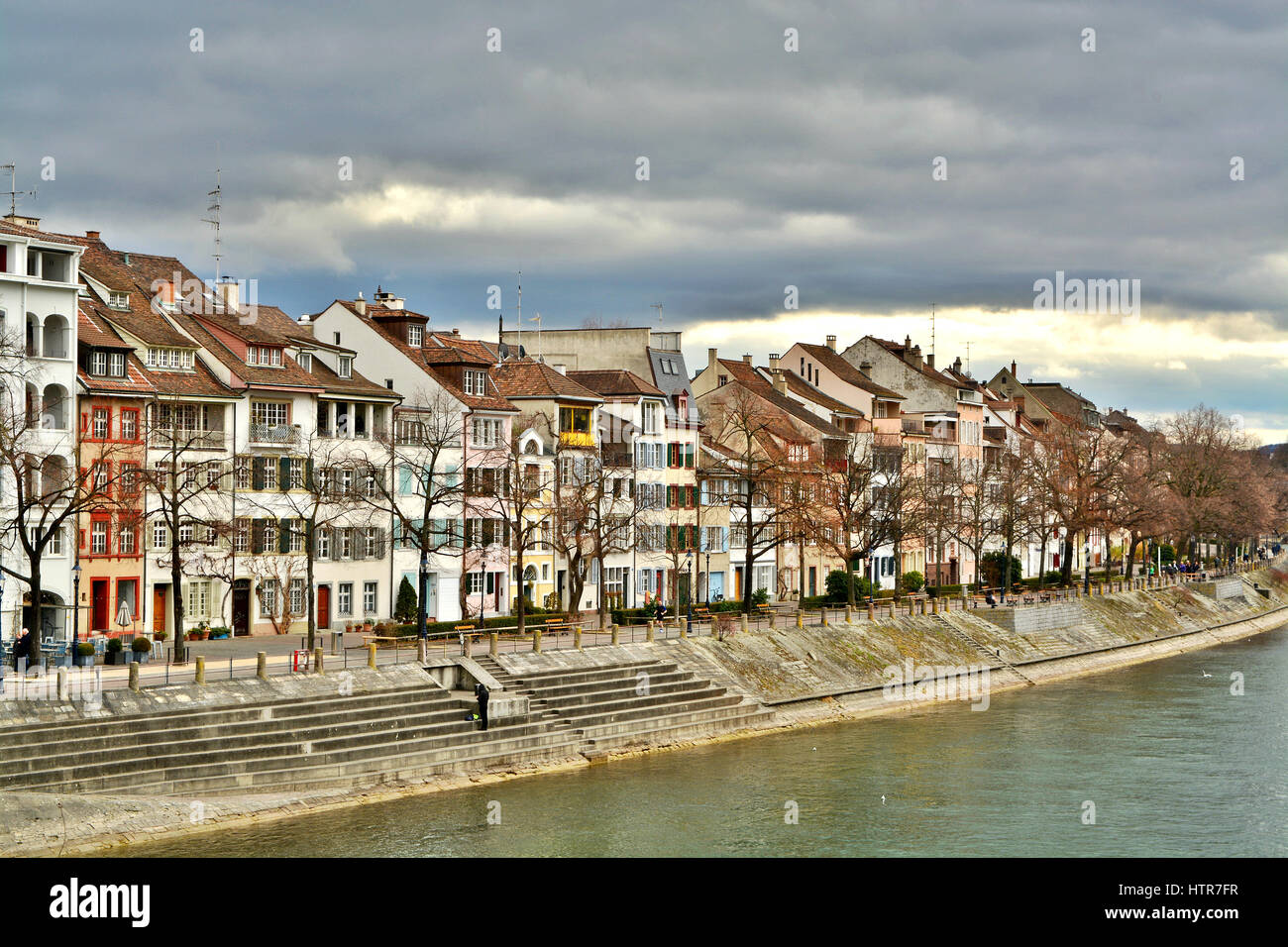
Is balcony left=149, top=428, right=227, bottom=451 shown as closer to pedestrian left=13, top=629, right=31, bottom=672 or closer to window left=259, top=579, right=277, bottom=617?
window left=259, top=579, right=277, bottom=617

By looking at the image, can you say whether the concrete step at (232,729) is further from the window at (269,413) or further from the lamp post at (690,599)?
the window at (269,413)

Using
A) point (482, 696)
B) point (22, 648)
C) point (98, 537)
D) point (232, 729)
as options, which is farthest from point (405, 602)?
point (232, 729)

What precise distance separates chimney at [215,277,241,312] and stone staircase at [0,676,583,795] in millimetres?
30044

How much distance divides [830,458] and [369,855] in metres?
67.6

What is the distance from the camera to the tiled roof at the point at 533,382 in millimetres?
82875

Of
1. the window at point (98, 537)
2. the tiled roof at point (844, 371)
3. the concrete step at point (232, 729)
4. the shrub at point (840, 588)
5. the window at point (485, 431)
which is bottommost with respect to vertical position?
the concrete step at point (232, 729)

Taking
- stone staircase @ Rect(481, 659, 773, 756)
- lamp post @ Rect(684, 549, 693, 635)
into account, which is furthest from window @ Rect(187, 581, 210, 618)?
lamp post @ Rect(684, 549, 693, 635)

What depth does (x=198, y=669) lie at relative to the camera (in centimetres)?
4547

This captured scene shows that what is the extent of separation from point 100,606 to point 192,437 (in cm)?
764

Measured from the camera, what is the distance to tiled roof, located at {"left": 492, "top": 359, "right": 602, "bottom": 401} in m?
82.9

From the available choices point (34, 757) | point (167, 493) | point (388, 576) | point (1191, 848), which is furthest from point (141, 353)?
point (1191, 848)

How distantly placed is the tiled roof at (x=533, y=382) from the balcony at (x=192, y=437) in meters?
19.7

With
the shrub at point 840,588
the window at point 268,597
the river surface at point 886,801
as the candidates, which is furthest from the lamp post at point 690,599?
the window at point 268,597

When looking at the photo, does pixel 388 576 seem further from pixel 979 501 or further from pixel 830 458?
pixel 979 501
